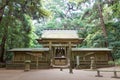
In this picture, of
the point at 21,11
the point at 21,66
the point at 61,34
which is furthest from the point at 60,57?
the point at 21,11

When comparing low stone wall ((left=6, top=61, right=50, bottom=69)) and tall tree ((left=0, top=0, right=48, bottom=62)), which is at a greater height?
tall tree ((left=0, top=0, right=48, bottom=62))

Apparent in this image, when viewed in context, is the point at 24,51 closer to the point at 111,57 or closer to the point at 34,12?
the point at 34,12

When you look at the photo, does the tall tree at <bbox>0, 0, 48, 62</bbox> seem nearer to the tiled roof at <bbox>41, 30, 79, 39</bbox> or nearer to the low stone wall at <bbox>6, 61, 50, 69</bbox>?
the tiled roof at <bbox>41, 30, 79, 39</bbox>

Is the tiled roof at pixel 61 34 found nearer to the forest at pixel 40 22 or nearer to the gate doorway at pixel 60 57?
the forest at pixel 40 22

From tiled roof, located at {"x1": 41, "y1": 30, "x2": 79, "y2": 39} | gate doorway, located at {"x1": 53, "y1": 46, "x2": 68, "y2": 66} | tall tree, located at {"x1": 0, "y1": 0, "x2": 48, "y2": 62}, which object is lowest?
gate doorway, located at {"x1": 53, "y1": 46, "x2": 68, "y2": 66}

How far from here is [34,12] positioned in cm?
2444

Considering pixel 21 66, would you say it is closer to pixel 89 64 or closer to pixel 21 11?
pixel 21 11

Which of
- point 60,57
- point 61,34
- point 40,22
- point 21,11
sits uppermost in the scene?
point 21,11

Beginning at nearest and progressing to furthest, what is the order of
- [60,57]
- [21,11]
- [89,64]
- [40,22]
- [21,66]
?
[21,66], [89,64], [21,11], [60,57], [40,22]

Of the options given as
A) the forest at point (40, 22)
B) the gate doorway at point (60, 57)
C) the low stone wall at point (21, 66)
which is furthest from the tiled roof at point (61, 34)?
the low stone wall at point (21, 66)

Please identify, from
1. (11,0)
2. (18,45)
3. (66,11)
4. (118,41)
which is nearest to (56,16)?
(66,11)

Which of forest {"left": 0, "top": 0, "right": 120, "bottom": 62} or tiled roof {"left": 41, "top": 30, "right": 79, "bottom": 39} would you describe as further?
tiled roof {"left": 41, "top": 30, "right": 79, "bottom": 39}

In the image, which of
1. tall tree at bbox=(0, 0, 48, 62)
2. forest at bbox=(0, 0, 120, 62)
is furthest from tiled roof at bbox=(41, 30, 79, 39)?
tall tree at bbox=(0, 0, 48, 62)

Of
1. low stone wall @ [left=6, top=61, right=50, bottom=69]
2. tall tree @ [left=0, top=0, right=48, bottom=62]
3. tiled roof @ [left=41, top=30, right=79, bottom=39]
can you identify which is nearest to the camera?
tall tree @ [left=0, top=0, right=48, bottom=62]
